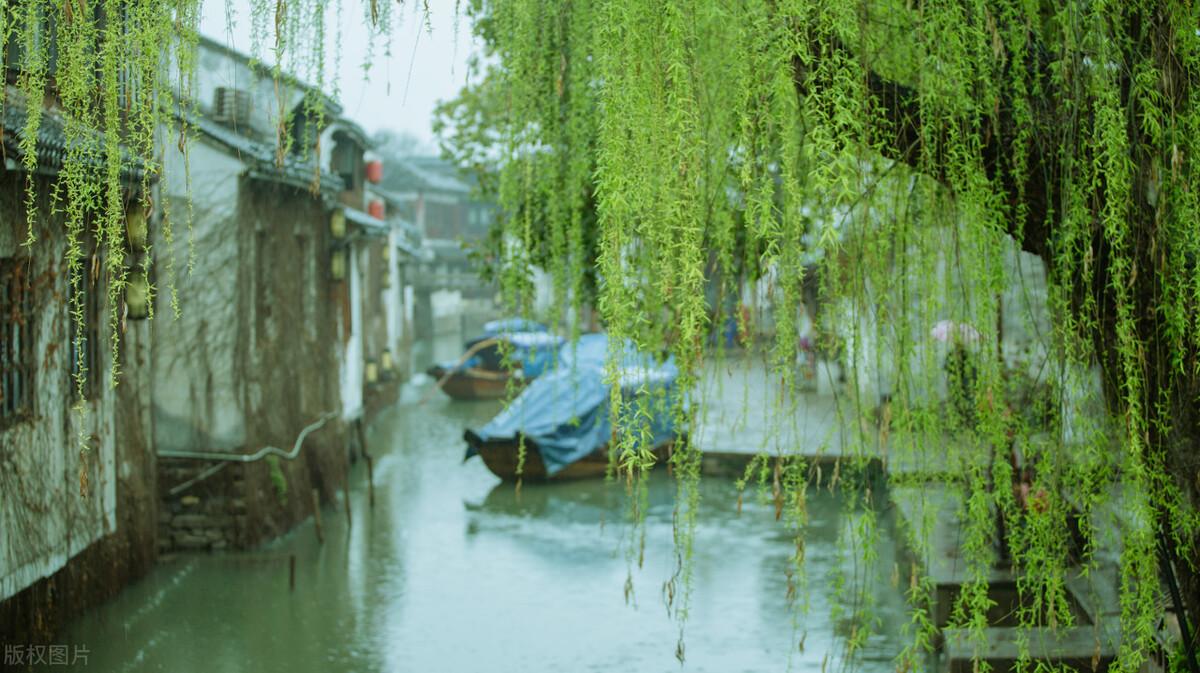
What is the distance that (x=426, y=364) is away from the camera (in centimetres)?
2692

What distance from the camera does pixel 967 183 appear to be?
328 centimetres

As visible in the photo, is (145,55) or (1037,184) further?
(1037,184)

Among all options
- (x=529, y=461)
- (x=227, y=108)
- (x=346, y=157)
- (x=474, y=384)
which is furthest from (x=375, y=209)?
(x=227, y=108)

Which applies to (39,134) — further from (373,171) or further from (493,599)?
(373,171)

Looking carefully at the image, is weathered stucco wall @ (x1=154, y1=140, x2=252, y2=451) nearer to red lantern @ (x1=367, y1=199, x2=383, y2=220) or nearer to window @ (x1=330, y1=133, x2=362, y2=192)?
window @ (x1=330, y1=133, x2=362, y2=192)

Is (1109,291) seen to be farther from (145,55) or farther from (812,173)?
(145,55)

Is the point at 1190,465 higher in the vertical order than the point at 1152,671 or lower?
higher

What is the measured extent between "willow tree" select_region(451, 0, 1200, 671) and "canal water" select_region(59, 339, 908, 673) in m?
2.12

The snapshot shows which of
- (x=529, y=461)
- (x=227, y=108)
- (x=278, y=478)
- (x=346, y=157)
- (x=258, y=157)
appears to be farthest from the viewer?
(x=346, y=157)

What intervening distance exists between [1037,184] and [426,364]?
79.0 feet

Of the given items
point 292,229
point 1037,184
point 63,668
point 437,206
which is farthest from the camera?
point 437,206

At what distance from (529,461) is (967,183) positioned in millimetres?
10181

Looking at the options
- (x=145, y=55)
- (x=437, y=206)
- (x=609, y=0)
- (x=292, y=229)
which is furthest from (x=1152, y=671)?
(x=437, y=206)

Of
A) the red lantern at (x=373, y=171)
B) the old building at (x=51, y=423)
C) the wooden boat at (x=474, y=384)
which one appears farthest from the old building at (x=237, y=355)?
the wooden boat at (x=474, y=384)
